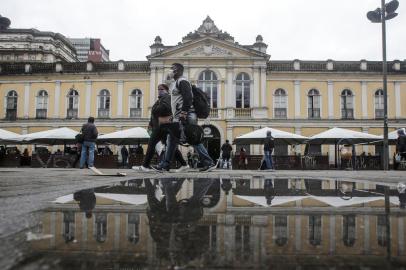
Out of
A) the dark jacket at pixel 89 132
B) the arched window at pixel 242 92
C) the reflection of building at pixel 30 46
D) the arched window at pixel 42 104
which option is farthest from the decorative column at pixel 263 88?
the reflection of building at pixel 30 46

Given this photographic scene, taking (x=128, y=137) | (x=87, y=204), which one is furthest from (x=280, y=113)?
(x=87, y=204)

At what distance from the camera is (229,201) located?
2.42 metres

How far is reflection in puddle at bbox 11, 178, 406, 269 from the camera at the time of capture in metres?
1.04

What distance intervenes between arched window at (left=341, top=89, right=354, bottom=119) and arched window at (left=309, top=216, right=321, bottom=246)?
96.8 feet

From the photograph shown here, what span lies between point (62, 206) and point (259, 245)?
1352 millimetres

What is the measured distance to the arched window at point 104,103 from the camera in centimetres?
3003

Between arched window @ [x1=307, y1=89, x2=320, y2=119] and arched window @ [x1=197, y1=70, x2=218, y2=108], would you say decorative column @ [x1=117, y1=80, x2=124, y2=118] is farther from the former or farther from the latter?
arched window @ [x1=307, y1=89, x2=320, y2=119]

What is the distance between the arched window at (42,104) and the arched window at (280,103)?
19.1m

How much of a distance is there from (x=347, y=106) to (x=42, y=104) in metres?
25.2

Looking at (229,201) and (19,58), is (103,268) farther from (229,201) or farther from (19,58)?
(19,58)

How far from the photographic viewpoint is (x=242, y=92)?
93.3 feet

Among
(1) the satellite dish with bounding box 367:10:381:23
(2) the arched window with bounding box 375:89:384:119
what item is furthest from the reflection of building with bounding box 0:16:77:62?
(1) the satellite dish with bounding box 367:10:381:23

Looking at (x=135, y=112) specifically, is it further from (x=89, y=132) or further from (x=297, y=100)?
(x=89, y=132)

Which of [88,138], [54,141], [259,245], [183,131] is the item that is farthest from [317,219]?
[54,141]
